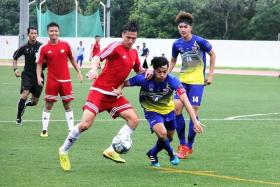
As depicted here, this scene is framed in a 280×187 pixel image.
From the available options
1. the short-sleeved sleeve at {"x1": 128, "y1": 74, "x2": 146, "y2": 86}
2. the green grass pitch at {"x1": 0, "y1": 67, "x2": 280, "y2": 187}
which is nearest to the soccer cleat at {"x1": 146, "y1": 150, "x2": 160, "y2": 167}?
the green grass pitch at {"x1": 0, "y1": 67, "x2": 280, "y2": 187}

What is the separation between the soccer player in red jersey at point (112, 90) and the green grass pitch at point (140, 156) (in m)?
0.41

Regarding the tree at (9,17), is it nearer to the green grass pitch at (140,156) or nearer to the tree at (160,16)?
the tree at (160,16)

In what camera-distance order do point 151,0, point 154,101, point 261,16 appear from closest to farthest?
point 154,101 → point 261,16 → point 151,0

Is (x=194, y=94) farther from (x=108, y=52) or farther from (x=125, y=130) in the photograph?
(x=108, y=52)

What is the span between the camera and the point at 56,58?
14.5 m

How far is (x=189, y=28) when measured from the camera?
12.2m

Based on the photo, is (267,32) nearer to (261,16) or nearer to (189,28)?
(261,16)

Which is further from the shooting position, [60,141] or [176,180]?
[60,141]

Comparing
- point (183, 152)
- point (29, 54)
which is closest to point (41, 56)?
point (29, 54)

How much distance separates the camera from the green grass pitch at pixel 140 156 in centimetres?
959

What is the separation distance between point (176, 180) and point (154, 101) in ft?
4.95

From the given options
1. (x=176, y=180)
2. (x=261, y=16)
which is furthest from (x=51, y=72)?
(x=261, y=16)

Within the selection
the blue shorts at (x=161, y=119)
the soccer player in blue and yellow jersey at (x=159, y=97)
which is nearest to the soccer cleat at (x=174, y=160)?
the soccer player in blue and yellow jersey at (x=159, y=97)

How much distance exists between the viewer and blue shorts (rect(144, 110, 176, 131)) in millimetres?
10680
